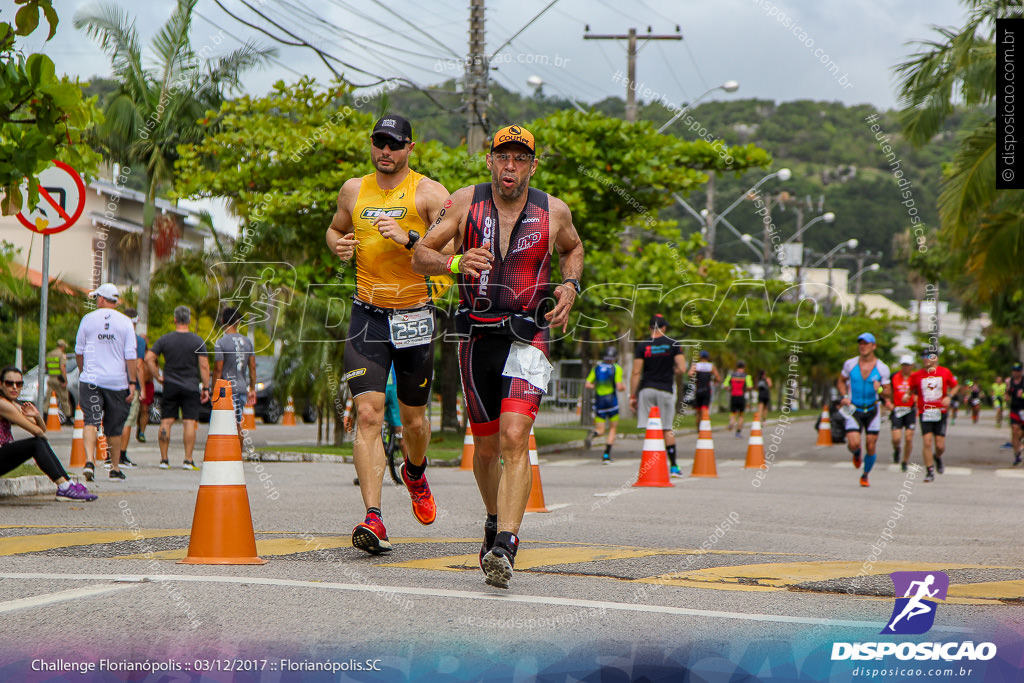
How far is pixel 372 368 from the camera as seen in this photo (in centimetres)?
644

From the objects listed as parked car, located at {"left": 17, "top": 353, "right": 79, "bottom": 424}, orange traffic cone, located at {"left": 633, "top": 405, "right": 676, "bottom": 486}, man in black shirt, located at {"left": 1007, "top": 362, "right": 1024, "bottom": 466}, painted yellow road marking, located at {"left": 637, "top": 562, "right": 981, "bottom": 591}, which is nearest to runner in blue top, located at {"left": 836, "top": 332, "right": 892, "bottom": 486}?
orange traffic cone, located at {"left": 633, "top": 405, "right": 676, "bottom": 486}

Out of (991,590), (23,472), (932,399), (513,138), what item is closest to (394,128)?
(513,138)

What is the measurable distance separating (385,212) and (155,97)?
2424 cm

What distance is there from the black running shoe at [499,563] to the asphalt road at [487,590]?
8cm

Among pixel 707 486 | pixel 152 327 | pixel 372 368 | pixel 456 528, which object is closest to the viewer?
pixel 372 368

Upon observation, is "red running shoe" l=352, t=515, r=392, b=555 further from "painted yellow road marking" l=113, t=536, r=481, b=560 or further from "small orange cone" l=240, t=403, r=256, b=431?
"small orange cone" l=240, t=403, r=256, b=431

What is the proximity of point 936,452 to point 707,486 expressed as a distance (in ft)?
19.7

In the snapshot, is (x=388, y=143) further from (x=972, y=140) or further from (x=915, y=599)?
(x=972, y=140)

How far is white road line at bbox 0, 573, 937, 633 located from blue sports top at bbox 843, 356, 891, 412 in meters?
11.2

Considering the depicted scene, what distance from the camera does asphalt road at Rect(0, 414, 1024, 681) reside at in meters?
3.79

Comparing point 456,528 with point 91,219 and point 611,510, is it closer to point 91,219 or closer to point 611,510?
point 611,510

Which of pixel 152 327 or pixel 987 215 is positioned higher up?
pixel 987 215

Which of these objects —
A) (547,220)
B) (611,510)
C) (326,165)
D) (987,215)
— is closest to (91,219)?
(326,165)

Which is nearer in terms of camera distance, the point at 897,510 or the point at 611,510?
the point at 611,510
